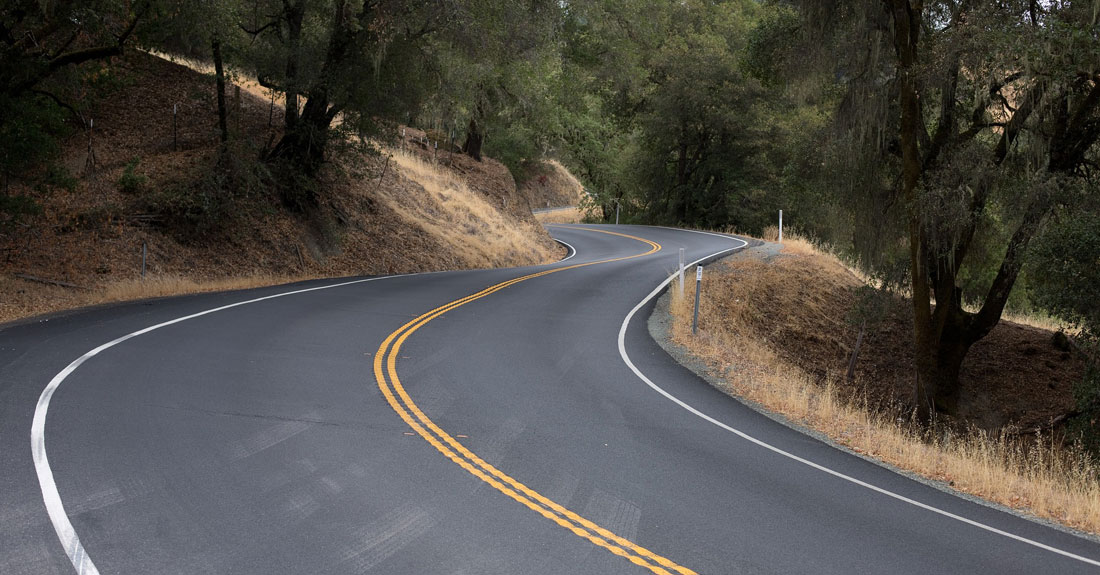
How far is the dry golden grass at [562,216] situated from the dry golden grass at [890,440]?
41384 millimetres

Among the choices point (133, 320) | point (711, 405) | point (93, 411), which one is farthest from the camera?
point (133, 320)

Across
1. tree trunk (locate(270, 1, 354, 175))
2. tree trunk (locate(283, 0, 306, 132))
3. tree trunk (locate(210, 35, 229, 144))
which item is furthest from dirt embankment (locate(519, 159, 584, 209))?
tree trunk (locate(283, 0, 306, 132))

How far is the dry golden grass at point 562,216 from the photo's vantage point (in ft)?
207

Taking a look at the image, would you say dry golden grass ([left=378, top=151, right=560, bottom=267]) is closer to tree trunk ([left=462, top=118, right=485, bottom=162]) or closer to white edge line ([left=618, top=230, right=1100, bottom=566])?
tree trunk ([left=462, top=118, right=485, bottom=162])

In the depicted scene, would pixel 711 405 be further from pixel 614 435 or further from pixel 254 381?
pixel 254 381

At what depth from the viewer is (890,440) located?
33.4ft

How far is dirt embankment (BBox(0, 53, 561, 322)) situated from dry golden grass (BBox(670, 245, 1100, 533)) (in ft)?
36.0

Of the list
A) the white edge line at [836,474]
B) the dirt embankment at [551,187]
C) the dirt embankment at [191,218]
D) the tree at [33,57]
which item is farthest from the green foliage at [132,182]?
the dirt embankment at [551,187]

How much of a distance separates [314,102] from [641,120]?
27579 millimetres

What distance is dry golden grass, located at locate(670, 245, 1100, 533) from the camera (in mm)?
8328

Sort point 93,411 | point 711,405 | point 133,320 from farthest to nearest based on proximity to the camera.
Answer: point 133,320 → point 711,405 → point 93,411

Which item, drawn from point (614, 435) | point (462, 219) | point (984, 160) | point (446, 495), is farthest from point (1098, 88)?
point (462, 219)

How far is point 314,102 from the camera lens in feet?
76.9

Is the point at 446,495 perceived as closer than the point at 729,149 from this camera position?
Yes
